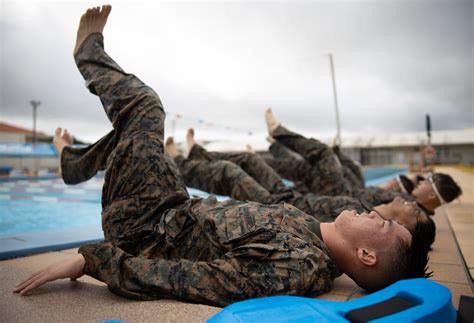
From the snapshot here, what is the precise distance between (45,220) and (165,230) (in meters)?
4.14

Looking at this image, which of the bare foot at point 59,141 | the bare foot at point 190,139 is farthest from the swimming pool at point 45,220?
the bare foot at point 190,139

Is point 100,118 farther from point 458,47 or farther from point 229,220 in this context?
point 458,47

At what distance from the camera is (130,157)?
1710 millimetres

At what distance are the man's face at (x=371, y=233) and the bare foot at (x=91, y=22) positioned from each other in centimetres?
169

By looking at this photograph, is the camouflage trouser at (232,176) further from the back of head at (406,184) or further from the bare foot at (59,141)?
the back of head at (406,184)

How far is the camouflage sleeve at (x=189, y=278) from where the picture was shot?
1.22 meters

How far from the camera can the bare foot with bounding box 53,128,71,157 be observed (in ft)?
7.38

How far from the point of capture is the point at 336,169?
132 inches

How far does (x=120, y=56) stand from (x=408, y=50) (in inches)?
127

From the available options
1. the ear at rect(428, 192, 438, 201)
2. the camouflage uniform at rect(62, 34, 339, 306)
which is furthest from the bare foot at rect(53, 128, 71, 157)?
the ear at rect(428, 192, 438, 201)

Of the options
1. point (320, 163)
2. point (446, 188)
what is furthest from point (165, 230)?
point (446, 188)

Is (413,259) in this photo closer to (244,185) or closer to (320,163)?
(244,185)

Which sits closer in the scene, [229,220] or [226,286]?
[226,286]

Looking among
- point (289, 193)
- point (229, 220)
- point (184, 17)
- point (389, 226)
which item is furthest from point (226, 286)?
point (184, 17)
